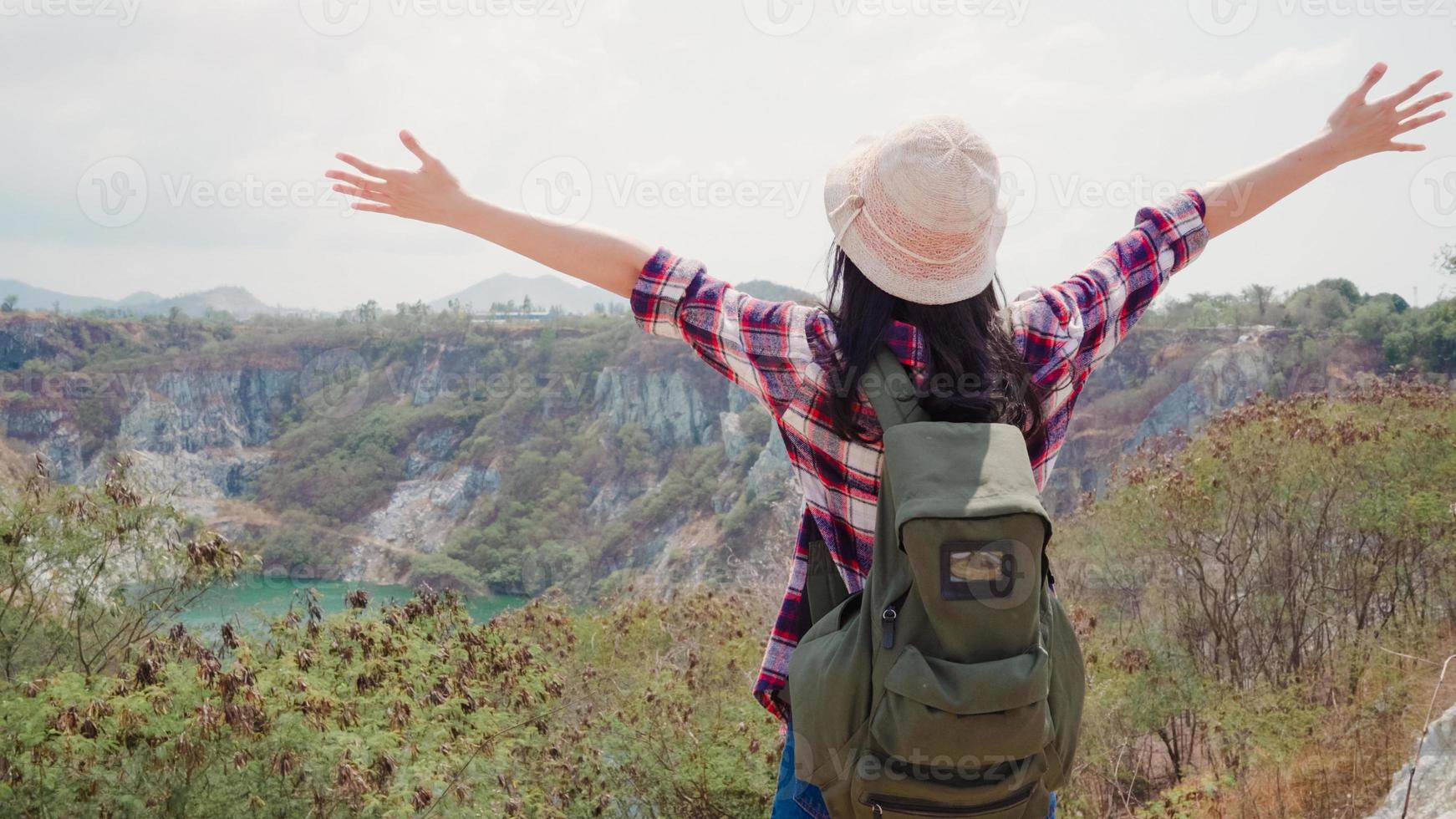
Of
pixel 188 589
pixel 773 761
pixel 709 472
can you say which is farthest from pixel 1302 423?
pixel 709 472

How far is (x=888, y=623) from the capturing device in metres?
0.87

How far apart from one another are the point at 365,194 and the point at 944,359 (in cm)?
68

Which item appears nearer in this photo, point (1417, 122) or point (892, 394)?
point (892, 394)

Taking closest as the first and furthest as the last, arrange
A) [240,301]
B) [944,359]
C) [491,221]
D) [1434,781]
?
[944,359] < [491,221] < [1434,781] < [240,301]

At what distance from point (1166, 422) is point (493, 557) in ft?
79.4

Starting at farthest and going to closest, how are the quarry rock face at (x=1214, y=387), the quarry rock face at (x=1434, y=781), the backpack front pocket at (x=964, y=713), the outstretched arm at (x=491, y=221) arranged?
the quarry rock face at (x=1214, y=387) → the quarry rock face at (x=1434, y=781) → the outstretched arm at (x=491, y=221) → the backpack front pocket at (x=964, y=713)

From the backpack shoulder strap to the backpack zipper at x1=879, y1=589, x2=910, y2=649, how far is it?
160 millimetres

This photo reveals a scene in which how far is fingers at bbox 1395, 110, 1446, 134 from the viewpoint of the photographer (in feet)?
4.54

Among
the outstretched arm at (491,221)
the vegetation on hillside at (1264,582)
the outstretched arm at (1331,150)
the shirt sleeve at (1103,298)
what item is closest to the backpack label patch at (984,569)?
the shirt sleeve at (1103,298)

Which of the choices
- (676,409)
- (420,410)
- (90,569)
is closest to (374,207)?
(90,569)

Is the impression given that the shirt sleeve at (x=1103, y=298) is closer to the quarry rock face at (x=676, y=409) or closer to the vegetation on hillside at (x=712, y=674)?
the vegetation on hillside at (x=712, y=674)

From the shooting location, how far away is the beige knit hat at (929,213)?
0.96 meters

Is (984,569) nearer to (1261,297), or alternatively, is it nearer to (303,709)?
(303,709)

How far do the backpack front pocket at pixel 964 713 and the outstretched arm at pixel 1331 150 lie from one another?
2.31 feet
